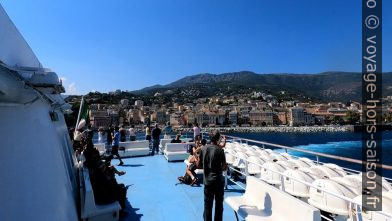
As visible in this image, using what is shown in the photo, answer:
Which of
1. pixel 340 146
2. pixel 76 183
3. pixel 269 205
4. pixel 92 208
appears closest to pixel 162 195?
pixel 76 183

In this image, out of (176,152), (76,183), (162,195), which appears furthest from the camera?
(176,152)

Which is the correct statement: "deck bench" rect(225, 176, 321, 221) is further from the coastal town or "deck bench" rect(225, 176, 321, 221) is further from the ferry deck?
the coastal town

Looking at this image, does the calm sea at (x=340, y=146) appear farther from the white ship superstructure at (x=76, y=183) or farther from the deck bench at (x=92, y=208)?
the deck bench at (x=92, y=208)

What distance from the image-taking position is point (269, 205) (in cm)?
379

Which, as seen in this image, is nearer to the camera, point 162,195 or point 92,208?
point 92,208

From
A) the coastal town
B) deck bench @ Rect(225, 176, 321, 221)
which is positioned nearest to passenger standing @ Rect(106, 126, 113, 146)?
deck bench @ Rect(225, 176, 321, 221)

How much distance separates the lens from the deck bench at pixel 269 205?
2990 millimetres

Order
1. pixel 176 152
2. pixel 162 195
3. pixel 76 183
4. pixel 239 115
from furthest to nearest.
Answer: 1. pixel 239 115
2. pixel 176 152
3. pixel 162 195
4. pixel 76 183

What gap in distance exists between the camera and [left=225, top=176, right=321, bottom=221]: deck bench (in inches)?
118

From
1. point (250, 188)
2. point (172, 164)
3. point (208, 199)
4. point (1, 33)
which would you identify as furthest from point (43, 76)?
point (172, 164)

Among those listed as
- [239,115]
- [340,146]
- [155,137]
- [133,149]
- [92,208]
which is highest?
[155,137]

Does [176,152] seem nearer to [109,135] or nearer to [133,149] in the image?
[133,149]

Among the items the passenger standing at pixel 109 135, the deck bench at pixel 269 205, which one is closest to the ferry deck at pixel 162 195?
the deck bench at pixel 269 205

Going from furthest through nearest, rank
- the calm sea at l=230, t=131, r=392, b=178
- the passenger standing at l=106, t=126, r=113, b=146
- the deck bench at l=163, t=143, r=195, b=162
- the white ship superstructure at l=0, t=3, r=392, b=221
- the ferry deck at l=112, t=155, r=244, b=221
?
the calm sea at l=230, t=131, r=392, b=178 < the passenger standing at l=106, t=126, r=113, b=146 < the deck bench at l=163, t=143, r=195, b=162 < the ferry deck at l=112, t=155, r=244, b=221 < the white ship superstructure at l=0, t=3, r=392, b=221
